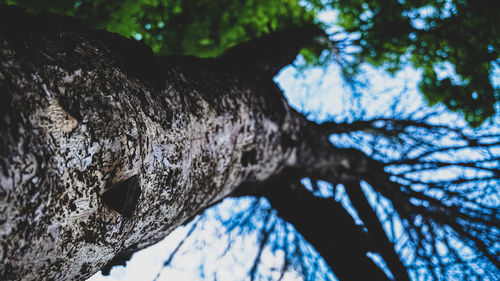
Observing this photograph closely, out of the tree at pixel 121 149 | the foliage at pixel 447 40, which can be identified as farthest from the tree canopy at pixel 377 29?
the tree at pixel 121 149

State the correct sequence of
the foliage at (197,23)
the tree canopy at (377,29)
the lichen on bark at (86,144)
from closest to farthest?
the lichen on bark at (86,144) → the tree canopy at (377,29) → the foliage at (197,23)

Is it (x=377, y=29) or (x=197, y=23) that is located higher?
(x=377, y=29)

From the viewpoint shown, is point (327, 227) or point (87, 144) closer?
point (87, 144)

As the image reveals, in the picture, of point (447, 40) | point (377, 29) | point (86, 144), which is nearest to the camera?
point (86, 144)

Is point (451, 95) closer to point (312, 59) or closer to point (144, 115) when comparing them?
point (312, 59)

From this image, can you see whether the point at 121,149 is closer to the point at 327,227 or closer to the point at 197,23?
the point at 327,227

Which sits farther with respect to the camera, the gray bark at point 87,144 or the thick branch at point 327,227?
the thick branch at point 327,227

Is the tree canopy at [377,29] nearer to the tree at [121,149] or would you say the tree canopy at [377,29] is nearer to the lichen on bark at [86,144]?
the tree at [121,149]

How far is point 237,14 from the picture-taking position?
2898 mm

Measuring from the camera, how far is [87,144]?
23.8 inches

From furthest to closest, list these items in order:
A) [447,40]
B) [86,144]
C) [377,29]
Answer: [377,29] → [447,40] → [86,144]

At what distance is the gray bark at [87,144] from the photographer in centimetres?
49

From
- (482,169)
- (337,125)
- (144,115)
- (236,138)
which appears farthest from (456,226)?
(144,115)

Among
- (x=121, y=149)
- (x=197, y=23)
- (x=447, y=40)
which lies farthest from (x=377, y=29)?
(x=121, y=149)
